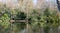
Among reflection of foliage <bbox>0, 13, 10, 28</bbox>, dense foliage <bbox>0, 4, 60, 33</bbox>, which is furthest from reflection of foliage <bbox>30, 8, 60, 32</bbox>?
reflection of foliage <bbox>0, 13, 10, 28</bbox>

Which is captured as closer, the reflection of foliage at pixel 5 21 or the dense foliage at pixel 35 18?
the reflection of foliage at pixel 5 21

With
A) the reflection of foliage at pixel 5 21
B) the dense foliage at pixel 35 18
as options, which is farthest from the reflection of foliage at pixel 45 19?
the reflection of foliage at pixel 5 21

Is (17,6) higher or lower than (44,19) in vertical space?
higher

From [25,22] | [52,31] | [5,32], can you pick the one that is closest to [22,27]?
[25,22]

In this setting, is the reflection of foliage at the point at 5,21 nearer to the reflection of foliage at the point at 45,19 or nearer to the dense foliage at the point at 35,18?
the dense foliage at the point at 35,18

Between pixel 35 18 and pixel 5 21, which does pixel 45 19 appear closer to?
pixel 35 18

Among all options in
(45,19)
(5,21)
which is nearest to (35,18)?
(45,19)

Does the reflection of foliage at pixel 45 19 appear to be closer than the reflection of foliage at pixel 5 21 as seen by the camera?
No

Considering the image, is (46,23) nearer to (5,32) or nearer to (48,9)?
(48,9)

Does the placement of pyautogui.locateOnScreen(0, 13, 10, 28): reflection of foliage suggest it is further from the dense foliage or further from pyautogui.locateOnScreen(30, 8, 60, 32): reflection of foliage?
pyautogui.locateOnScreen(30, 8, 60, 32): reflection of foliage

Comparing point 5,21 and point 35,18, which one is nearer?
point 5,21

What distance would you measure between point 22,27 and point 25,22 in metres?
0.14

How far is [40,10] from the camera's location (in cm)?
425

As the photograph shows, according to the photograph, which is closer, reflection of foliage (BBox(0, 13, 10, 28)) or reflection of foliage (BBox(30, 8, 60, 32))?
reflection of foliage (BBox(0, 13, 10, 28))
